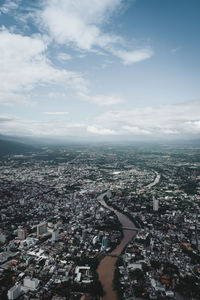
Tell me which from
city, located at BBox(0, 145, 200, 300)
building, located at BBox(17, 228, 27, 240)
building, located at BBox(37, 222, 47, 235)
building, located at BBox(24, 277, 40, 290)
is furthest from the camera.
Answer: building, located at BBox(37, 222, 47, 235)

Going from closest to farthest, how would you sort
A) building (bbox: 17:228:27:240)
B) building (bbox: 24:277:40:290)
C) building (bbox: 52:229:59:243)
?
building (bbox: 24:277:40:290) → building (bbox: 52:229:59:243) → building (bbox: 17:228:27:240)

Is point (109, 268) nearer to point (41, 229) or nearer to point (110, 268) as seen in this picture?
point (110, 268)

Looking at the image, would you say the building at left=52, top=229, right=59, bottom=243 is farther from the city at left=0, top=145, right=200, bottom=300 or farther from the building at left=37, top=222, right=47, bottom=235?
the building at left=37, top=222, right=47, bottom=235

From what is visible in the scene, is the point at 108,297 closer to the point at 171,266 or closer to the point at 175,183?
the point at 171,266

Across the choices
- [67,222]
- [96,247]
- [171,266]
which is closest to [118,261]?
[96,247]

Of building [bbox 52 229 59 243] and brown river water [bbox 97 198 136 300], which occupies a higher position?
building [bbox 52 229 59 243]

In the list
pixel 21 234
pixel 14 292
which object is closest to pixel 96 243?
pixel 21 234

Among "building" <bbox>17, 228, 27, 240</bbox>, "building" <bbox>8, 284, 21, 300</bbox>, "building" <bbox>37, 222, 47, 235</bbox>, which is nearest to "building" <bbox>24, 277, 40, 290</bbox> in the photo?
"building" <bbox>8, 284, 21, 300</bbox>

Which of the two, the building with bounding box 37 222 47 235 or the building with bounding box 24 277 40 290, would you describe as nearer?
the building with bounding box 24 277 40 290
